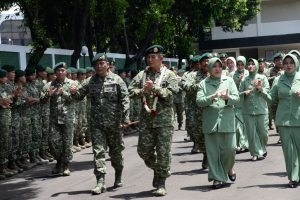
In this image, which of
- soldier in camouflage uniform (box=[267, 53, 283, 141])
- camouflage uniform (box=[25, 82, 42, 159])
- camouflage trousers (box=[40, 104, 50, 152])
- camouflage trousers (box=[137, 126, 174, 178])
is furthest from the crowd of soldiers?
soldier in camouflage uniform (box=[267, 53, 283, 141])

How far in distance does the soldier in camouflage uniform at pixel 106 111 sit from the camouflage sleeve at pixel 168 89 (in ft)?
2.63

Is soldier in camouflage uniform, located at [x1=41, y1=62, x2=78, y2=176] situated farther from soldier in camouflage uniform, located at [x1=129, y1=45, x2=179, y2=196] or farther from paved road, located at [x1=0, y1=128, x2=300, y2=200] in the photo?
soldier in camouflage uniform, located at [x1=129, y1=45, x2=179, y2=196]

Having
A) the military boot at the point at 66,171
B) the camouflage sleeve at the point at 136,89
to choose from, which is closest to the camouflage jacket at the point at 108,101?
the camouflage sleeve at the point at 136,89

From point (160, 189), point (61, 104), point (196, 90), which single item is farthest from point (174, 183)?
point (61, 104)

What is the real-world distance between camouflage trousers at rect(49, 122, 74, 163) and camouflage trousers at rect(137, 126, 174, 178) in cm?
269

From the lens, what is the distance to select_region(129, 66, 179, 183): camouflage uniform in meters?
8.74

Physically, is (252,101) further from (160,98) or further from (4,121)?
(4,121)

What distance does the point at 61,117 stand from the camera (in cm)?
1116

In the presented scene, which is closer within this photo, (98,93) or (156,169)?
(156,169)

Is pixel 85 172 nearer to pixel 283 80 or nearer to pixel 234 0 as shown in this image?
pixel 283 80

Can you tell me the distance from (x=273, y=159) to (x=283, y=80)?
3.07 m

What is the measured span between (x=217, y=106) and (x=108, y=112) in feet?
5.57

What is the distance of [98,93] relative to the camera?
9.41 meters

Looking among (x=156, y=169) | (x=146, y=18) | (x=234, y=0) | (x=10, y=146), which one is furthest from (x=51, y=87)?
(x=234, y=0)
